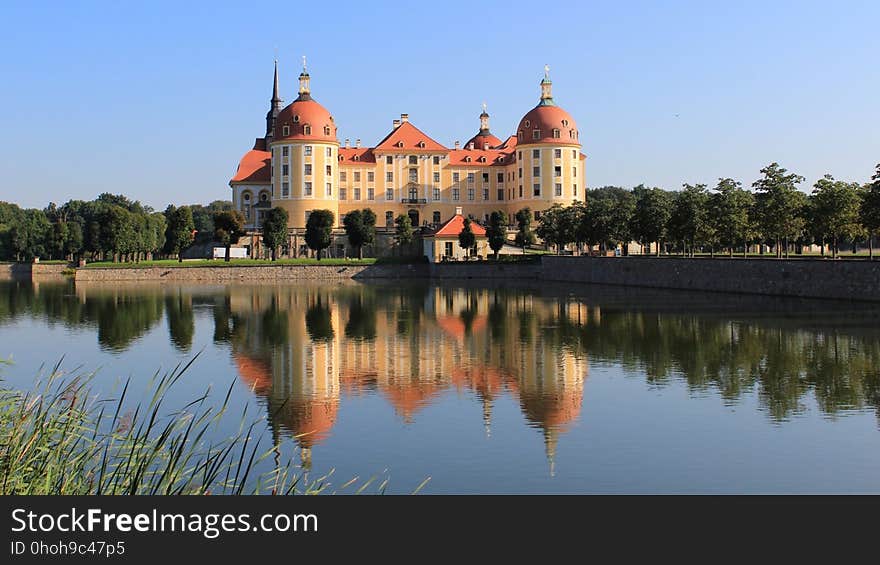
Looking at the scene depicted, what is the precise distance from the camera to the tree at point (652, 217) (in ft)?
170

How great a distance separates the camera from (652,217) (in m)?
52.3

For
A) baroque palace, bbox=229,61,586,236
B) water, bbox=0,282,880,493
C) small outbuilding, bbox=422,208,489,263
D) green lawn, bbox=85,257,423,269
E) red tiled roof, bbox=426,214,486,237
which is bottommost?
water, bbox=0,282,880,493

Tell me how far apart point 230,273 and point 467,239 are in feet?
54.1

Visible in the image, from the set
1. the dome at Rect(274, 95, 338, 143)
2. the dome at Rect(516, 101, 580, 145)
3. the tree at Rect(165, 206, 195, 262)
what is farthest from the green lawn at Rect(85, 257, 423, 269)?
the dome at Rect(516, 101, 580, 145)

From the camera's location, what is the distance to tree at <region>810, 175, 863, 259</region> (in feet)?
131

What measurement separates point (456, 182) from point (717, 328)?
5399cm

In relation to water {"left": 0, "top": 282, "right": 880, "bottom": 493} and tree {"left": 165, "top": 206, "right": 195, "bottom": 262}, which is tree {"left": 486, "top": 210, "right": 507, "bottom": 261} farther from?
water {"left": 0, "top": 282, "right": 880, "bottom": 493}

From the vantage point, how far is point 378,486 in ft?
34.4

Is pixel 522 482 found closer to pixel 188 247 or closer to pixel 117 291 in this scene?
pixel 117 291

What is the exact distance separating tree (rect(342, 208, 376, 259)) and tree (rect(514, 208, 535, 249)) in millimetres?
10789

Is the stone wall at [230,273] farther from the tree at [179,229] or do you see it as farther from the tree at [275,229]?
the tree at [179,229]

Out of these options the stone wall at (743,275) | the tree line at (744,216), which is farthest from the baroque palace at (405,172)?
the stone wall at (743,275)

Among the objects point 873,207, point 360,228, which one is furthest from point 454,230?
point 873,207

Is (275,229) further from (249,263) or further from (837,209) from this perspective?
(837,209)
